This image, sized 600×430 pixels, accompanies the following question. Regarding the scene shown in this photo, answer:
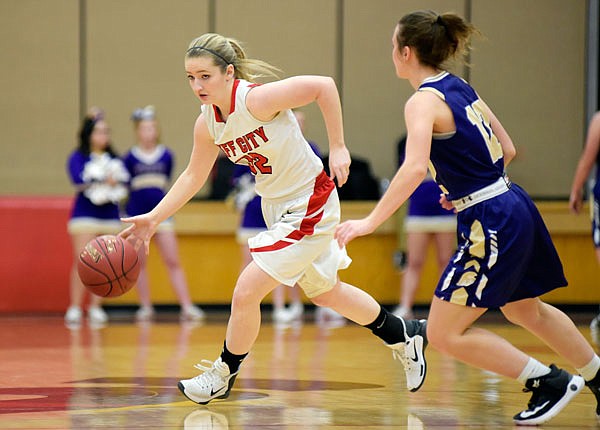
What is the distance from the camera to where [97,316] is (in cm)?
970

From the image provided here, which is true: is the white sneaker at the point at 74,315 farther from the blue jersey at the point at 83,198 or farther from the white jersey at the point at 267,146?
the white jersey at the point at 267,146

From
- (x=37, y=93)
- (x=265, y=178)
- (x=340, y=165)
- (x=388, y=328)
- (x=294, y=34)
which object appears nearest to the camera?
(x=340, y=165)

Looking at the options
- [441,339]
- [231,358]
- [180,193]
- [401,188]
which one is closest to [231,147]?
[180,193]

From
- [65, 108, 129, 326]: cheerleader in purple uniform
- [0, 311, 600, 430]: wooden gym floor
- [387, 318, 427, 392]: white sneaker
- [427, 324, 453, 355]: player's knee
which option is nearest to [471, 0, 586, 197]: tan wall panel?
[0, 311, 600, 430]: wooden gym floor

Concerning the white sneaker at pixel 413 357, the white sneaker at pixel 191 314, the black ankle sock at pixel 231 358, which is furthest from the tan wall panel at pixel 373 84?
the black ankle sock at pixel 231 358

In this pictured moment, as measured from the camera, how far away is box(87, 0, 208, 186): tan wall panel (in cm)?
1164

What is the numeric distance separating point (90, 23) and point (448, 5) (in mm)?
3995

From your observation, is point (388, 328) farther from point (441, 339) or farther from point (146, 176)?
point (146, 176)

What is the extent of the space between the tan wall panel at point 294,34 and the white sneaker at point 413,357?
21.7 ft

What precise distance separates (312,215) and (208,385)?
0.92 m

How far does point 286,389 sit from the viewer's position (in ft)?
17.9

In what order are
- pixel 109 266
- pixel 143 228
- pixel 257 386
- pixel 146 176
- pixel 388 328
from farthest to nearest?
1. pixel 146 176
2. pixel 257 386
3. pixel 388 328
4. pixel 109 266
5. pixel 143 228

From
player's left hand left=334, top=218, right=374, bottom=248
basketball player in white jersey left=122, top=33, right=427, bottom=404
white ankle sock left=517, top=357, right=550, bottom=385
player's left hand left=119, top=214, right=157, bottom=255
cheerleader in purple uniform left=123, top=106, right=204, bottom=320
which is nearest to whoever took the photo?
player's left hand left=334, top=218, right=374, bottom=248

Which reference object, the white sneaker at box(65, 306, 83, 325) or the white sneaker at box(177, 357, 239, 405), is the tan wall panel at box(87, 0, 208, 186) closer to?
the white sneaker at box(65, 306, 83, 325)
